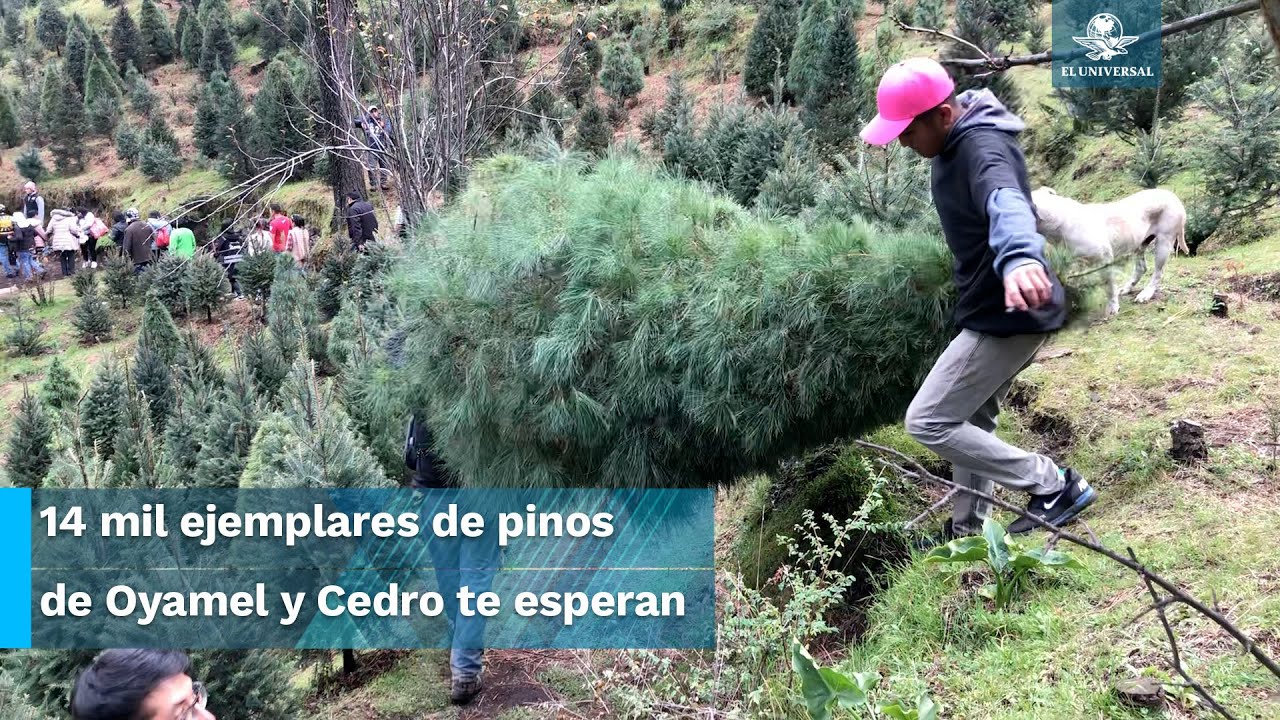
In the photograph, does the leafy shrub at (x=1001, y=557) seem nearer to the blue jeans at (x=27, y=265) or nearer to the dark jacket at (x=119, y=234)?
the dark jacket at (x=119, y=234)

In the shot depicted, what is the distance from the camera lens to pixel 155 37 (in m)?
29.3

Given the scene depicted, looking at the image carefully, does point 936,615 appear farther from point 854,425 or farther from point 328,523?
point 328,523

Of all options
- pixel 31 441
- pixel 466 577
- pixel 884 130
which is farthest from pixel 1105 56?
pixel 31 441

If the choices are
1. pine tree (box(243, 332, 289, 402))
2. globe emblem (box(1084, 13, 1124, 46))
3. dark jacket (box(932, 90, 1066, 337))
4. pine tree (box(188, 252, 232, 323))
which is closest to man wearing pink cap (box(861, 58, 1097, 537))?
dark jacket (box(932, 90, 1066, 337))

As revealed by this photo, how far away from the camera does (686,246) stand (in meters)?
3.39

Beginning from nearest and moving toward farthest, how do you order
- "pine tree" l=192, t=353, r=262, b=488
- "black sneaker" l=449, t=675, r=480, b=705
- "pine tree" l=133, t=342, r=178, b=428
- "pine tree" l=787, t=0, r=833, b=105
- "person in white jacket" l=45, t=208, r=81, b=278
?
"black sneaker" l=449, t=675, r=480, b=705, "pine tree" l=192, t=353, r=262, b=488, "pine tree" l=133, t=342, r=178, b=428, "pine tree" l=787, t=0, r=833, b=105, "person in white jacket" l=45, t=208, r=81, b=278

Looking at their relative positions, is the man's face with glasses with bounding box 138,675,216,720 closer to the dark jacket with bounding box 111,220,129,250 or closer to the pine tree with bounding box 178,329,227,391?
the pine tree with bounding box 178,329,227,391

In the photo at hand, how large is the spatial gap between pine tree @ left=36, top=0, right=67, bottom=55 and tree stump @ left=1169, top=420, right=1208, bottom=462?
3706 centimetres

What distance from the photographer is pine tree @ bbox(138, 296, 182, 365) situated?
9.53m

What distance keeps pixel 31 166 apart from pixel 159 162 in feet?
15.3

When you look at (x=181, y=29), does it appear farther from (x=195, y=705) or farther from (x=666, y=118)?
(x=195, y=705)

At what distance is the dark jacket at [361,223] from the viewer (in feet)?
38.7

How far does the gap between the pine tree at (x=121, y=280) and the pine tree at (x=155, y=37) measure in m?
17.9

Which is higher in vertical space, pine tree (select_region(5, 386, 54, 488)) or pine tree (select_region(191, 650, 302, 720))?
pine tree (select_region(191, 650, 302, 720))
